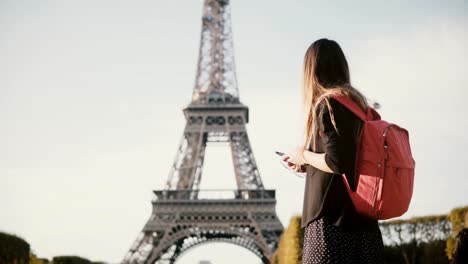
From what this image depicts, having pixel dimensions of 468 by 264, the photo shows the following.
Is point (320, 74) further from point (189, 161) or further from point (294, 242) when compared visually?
point (189, 161)

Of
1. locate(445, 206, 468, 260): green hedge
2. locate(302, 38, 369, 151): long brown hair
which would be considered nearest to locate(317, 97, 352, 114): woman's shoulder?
locate(302, 38, 369, 151): long brown hair

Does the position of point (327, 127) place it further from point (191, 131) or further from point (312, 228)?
point (191, 131)

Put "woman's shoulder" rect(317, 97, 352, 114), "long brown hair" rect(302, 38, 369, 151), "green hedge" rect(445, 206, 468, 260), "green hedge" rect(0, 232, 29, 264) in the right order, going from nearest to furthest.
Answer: "woman's shoulder" rect(317, 97, 352, 114) < "long brown hair" rect(302, 38, 369, 151) < "green hedge" rect(0, 232, 29, 264) < "green hedge" rect(445, 206, 468, 260)

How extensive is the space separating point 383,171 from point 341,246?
419 mm

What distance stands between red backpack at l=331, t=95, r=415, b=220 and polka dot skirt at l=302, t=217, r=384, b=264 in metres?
0.15

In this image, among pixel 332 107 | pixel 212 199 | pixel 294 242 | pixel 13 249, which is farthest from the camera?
pixel 212 199

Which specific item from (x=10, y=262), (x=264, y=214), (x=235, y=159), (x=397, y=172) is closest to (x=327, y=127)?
(x=397, y=172)

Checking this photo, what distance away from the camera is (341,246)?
2.65 m

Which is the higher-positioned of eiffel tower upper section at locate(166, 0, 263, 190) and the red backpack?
eiffel tower upper section at locate(166, 0, 263, 190)

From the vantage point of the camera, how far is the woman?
8.57 ft

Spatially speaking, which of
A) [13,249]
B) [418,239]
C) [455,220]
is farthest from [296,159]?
[418,239]

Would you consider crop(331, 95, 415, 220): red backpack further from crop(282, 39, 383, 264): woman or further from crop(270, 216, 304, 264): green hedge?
crop(270, 216, 304, 264): green hedge

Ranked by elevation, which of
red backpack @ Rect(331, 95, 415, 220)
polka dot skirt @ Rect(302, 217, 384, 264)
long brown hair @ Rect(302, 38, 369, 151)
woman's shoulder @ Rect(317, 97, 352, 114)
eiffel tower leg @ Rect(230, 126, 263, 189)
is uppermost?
eiffel tower leg @ Rect(230, 126, 263, 189)

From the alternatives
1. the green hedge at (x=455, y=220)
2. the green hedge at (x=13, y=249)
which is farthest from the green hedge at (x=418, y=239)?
the green hedge at (x=13, y=249)
